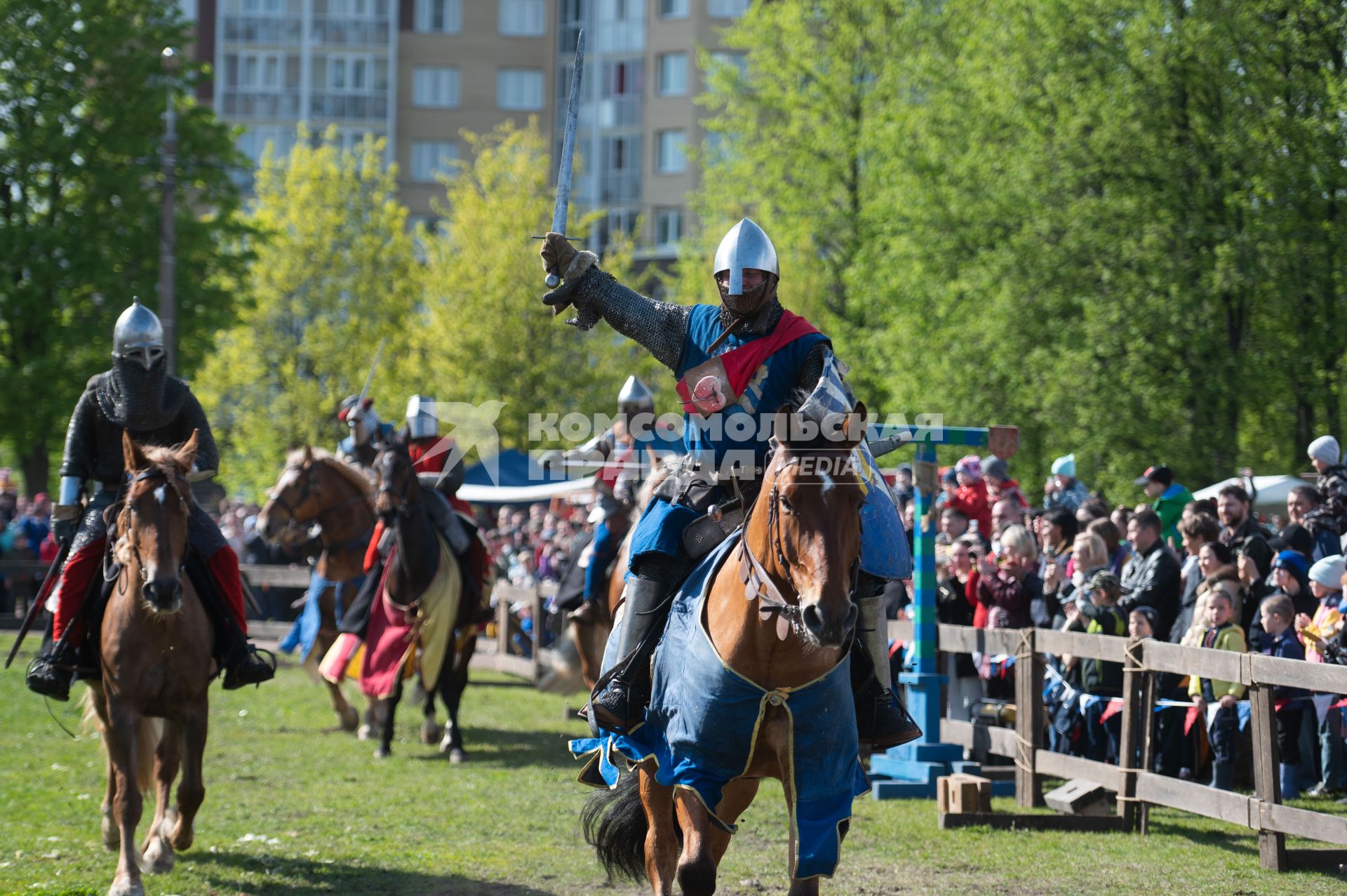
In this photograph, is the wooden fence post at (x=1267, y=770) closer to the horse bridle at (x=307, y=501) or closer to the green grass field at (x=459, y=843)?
the green grass field at (x=459, y=843)

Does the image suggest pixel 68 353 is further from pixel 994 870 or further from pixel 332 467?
pixel 994 870

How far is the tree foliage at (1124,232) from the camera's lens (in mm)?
18766

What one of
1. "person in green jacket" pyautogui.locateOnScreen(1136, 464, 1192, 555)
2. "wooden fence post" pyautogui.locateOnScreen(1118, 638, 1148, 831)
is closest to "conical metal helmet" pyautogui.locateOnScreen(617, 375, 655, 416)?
"person in green jacket" pyautogui.locateOnScreen(1136, 464, 1192, 555)

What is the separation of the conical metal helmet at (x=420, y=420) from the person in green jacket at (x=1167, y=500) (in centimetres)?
645

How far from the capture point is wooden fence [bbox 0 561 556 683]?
17.8 m

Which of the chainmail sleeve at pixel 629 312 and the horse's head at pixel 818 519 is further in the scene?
the chainmail sleeve at pixel 629 312

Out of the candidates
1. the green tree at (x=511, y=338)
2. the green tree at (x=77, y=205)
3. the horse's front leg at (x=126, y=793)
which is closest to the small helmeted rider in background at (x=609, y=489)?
the horse's front leg at (x=126, y=793)

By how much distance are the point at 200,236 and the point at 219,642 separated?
22555 millimetres

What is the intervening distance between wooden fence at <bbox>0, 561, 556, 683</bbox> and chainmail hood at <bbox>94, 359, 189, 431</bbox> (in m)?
9.70

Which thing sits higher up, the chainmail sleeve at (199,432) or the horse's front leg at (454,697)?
the chainmail sleeve at (199,432)

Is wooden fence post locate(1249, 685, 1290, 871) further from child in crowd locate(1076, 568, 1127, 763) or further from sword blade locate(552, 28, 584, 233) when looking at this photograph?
sword blade locate(552, 28, 584, 233)

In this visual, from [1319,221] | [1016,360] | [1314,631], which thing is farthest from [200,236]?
[1314,631]

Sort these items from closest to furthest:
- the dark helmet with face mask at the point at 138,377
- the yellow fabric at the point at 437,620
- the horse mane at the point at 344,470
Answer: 1. the dark helmet with face mask at the point at 138,377
2. the yellow fabric at the point at 437,620
3. the horse mane at the point at 344,470

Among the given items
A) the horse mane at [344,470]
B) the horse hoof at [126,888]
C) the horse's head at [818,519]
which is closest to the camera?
the horse's head at [818,519]
